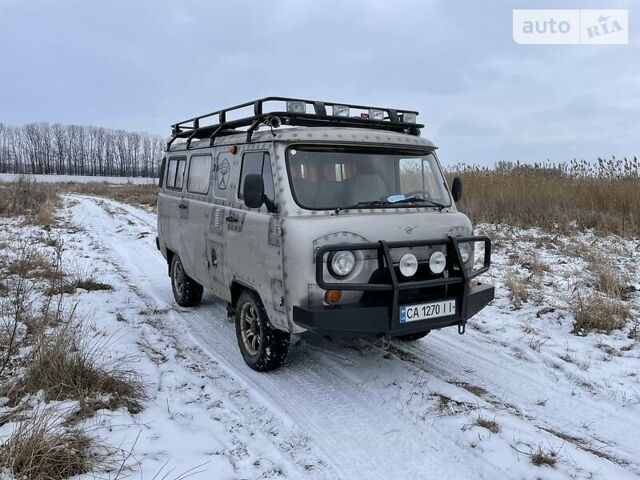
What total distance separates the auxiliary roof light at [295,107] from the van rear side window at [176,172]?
2755 millimetres

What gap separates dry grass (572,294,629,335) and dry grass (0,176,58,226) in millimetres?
15365

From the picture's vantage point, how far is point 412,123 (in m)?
5.20

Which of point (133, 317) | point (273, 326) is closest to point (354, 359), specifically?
point (273, 326)

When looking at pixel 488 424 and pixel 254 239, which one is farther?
pixel 254 239

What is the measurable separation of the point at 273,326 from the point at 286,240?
859 millimetres

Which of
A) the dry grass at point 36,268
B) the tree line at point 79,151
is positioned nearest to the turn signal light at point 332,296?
the dry grass at point 36,268

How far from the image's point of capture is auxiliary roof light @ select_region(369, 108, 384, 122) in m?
Answer: 5.08

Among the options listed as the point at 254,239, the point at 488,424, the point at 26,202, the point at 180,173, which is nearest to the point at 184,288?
the point at 180,173

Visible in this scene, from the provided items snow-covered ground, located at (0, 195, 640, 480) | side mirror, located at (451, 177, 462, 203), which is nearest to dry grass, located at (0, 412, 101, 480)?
snow-covered ground, located at (0, 195, 640, 480)

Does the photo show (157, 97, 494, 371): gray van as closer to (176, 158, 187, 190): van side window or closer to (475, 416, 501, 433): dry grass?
(475, 416, 501, 433): dry grass

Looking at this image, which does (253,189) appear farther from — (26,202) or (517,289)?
(26,202)

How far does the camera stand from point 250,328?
15.6ft

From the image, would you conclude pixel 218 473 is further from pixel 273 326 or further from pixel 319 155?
pixel 319 155

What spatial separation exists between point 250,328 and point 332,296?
130 centimetres
